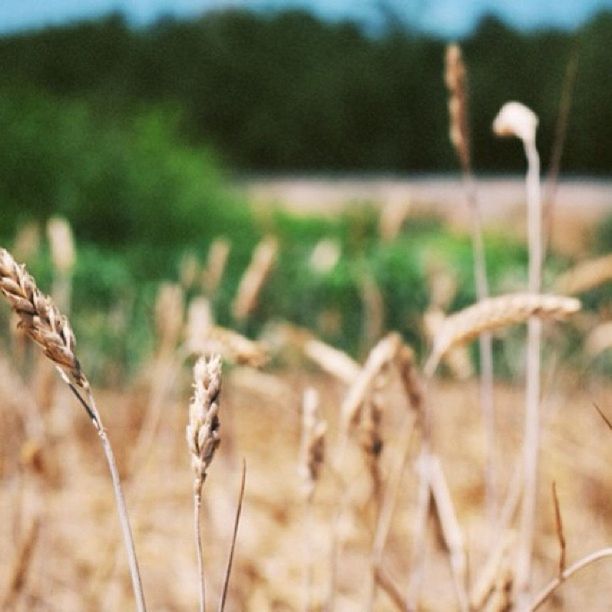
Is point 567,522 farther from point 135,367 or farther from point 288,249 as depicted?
point 288,249

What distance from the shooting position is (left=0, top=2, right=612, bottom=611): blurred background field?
43.0 inches

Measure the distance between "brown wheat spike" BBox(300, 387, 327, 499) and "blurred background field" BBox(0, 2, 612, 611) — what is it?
0.16 m

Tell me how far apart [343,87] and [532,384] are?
55.6 ft

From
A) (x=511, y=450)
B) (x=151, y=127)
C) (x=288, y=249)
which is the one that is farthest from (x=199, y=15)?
(x=511, y=450)

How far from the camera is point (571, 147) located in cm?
1623

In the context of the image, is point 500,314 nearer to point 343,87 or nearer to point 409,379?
Result: point 409,379

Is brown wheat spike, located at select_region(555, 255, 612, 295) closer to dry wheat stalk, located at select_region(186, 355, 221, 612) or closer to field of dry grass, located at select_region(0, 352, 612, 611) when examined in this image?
field of dry grass, located at select_region(0, 352, 612, 611)

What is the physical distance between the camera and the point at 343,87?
56.4ft

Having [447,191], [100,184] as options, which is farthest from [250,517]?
[447,191]

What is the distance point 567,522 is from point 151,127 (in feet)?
16.0

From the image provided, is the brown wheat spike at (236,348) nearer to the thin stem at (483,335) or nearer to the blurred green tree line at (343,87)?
the thin stem at (483,335)

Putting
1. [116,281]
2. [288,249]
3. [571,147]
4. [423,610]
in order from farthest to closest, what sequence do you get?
[571,147] < [288,249] < [116,281] < [423,610]

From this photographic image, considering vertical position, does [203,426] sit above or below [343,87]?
above

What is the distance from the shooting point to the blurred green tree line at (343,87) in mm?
16422
